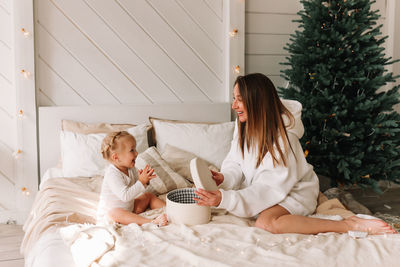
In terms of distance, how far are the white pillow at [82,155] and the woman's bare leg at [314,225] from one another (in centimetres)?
118

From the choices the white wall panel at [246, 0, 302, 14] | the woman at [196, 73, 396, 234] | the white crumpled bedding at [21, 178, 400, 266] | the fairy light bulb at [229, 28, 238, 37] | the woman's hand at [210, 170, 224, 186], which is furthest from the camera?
the white wall panel at [246, 0, 302, 14]

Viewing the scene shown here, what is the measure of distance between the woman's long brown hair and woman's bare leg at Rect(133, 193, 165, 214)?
1.94 feet

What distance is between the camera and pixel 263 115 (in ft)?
5.86

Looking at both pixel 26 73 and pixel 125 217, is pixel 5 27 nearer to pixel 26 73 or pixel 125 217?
pixel 26 73

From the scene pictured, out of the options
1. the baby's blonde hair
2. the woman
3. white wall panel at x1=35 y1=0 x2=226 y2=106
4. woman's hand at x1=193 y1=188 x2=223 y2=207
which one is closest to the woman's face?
the woman

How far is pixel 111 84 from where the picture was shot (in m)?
2.78

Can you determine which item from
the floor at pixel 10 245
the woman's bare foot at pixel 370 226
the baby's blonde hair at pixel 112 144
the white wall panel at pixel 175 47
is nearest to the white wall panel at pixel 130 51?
the white wall panel at pixel 175 47

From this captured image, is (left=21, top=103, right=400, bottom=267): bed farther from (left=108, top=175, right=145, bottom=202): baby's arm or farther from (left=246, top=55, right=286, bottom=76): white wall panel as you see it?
(left=246, top=55, right=286, bottom=76): white wall panel

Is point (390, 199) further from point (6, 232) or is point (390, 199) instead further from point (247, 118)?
point (6, 232)

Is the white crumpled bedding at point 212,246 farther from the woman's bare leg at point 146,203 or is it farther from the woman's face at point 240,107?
the woman's face at point 240,107

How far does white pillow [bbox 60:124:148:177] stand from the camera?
7.67 feet

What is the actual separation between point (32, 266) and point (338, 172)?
2.09m

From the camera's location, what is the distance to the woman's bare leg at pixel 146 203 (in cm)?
185

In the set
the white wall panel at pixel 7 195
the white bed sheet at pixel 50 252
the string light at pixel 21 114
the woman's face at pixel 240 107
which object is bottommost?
the white wall panel at pixel 7 195
